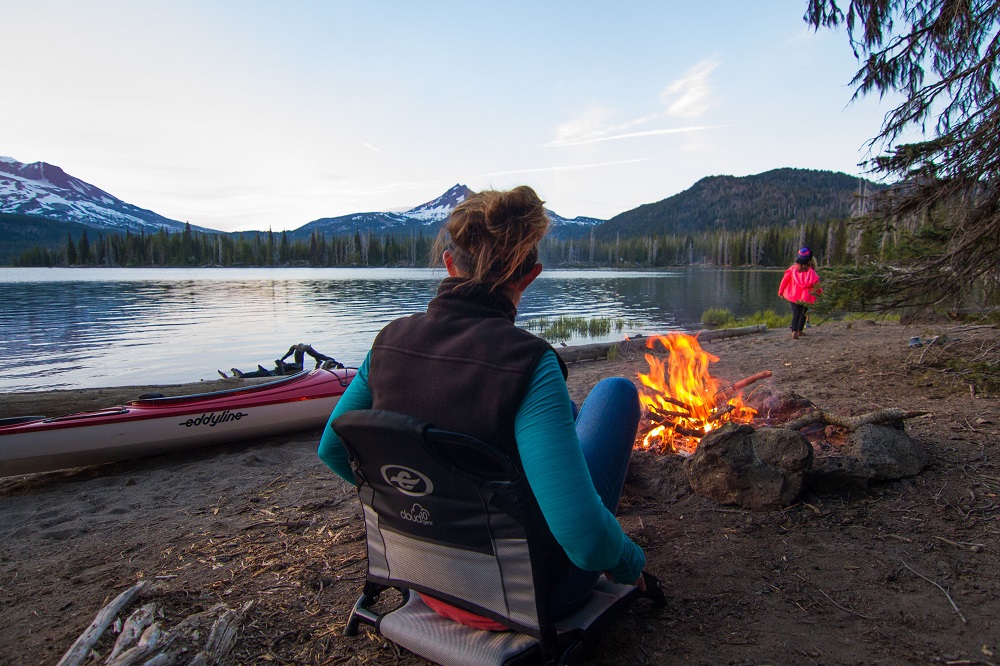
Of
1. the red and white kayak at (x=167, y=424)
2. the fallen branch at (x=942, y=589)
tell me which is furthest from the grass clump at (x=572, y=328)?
the fallen branch at (x=942, y=589)

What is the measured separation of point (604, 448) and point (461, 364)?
82 centimetres

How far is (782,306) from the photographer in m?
30.7

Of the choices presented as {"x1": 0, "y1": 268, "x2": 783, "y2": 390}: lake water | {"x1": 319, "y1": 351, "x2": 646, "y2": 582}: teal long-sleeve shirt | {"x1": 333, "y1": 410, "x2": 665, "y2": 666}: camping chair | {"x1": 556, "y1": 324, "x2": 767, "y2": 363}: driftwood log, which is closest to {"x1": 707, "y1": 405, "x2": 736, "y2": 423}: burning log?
{"x1": 333, "y1": 410, "x2": 665, "y2": 666}: camping chair

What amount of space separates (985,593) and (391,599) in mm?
2822

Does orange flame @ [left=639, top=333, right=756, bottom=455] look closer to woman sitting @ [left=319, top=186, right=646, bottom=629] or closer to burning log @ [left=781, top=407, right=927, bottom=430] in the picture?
burning log @ [left=781, top=407, right=927, bottom=430]

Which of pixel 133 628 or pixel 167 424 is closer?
pixel 133 628

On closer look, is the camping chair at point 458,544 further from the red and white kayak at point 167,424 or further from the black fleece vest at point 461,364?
the red and white kayak at point 167,424

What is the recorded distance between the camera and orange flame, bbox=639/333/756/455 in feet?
14.8

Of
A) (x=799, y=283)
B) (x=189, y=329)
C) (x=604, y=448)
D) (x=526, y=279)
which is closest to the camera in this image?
(x=526, y=279)

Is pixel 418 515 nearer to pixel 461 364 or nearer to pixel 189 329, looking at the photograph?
pixel 461 364

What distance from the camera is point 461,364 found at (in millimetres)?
1706

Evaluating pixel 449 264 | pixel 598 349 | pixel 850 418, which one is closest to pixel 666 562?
pixel 850 418

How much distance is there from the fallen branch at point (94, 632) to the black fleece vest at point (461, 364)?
1867 mm

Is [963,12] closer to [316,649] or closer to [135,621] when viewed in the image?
[316,649]
